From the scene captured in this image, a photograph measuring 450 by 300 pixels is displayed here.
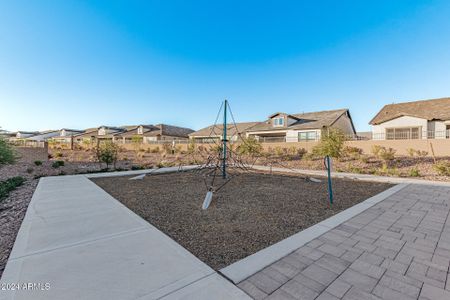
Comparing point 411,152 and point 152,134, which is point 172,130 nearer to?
point 152,134

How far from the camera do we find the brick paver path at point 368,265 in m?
2.08

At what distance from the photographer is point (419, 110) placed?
20.5 metres

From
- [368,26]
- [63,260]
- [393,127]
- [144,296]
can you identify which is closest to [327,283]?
[144,296]

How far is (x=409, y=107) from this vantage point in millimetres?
21781

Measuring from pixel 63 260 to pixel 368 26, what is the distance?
59.6 ft

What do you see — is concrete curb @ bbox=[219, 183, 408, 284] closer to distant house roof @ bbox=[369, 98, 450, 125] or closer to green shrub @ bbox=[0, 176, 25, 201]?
green shrub @ bbox=[0, 176, 25, 201]

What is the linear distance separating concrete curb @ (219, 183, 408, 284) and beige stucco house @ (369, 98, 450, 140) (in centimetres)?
2087

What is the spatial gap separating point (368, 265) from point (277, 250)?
46.7 inches

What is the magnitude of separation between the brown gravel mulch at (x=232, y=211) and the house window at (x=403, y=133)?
656 inches

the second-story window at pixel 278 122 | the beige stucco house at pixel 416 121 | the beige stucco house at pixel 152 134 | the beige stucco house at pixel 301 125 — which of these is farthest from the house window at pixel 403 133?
the beige stucco house at pixel 152 134

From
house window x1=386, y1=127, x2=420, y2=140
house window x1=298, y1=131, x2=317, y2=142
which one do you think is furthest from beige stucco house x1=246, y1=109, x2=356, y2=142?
house window x1=386, y1=127, x2=420, y2=140

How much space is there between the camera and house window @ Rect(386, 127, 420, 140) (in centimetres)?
1873

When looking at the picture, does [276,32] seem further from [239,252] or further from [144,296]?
[144,296]

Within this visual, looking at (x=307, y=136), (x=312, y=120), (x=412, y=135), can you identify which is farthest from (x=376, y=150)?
(x=312, y=120)
